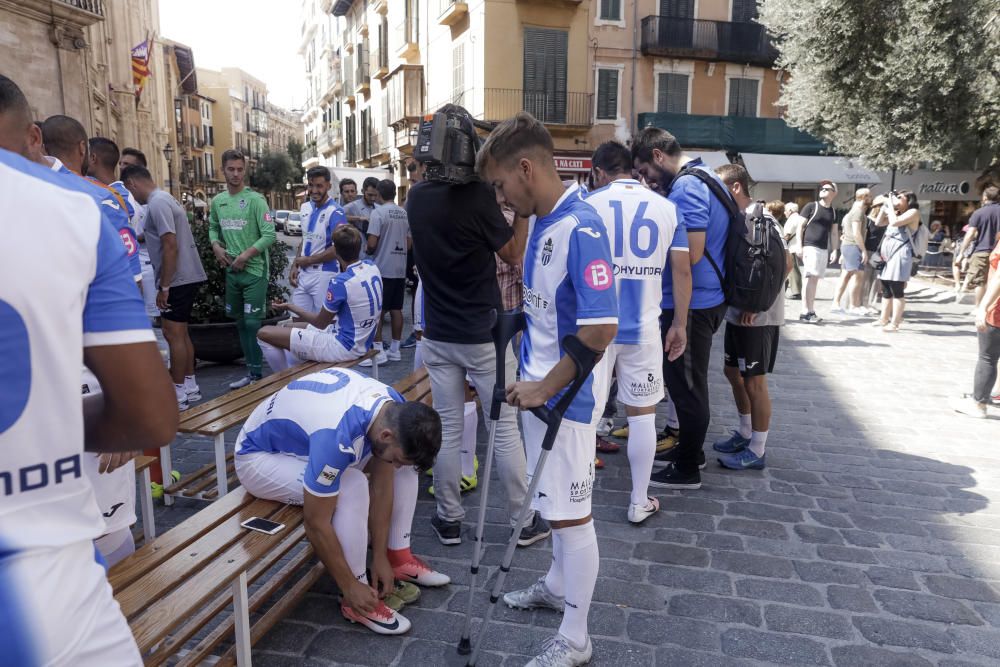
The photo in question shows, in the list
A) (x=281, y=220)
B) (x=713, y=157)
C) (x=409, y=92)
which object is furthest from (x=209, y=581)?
(x=281, y=220)

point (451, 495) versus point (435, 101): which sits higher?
point (435, 101)

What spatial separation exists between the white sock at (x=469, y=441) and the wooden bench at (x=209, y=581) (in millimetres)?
1343

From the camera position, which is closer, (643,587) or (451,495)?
(643,587)

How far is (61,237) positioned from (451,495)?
2.96 meters

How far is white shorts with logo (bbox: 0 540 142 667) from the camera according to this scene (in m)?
1.11

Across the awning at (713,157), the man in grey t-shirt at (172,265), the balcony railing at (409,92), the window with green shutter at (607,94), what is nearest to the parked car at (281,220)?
the balcony railing at (409,92)

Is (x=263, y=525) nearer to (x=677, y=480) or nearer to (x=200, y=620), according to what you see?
(x=200, y=620)

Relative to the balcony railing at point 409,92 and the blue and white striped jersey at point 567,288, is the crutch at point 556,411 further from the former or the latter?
the balcony railing at point 409,92

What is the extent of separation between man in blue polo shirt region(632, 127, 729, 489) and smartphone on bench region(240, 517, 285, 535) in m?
2.65

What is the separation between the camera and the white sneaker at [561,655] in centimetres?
274

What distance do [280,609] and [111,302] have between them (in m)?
2.22

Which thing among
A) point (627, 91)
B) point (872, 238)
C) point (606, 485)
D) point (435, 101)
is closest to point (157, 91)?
point (435, 101)

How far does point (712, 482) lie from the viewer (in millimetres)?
4789

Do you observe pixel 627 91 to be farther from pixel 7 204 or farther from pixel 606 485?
pixel 7 204
